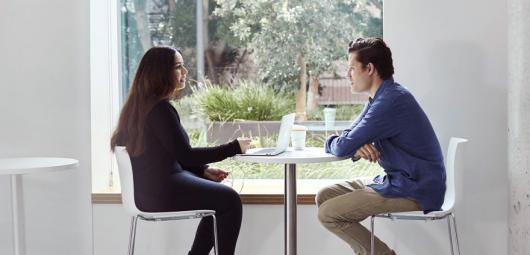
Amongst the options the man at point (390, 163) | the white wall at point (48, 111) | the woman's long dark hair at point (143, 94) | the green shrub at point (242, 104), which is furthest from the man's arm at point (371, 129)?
the white wall at point (48, 111)

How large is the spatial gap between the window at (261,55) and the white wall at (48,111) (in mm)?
254

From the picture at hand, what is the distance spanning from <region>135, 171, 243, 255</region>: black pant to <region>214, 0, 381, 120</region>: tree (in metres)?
1.14

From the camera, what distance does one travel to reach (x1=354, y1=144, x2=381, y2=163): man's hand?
2947 millimetres

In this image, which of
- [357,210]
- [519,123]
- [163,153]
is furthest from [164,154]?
[519,123]

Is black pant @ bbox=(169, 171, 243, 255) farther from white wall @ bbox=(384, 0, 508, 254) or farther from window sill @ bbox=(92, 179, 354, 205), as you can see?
white wall @ bbox=(384, 0, 508, 254)

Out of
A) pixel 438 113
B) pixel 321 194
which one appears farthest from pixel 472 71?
pixel 321 194

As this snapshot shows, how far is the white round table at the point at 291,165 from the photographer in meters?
2.88

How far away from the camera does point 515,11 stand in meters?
3.08

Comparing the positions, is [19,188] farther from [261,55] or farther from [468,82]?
[468,82]

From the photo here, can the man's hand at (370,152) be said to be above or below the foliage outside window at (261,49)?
below

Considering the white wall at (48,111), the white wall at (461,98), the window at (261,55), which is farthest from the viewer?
the window at (261,55)

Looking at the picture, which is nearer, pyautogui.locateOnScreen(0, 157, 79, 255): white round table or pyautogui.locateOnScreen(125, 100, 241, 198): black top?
pyautogui.locateOnScreen(125, 100, 241, 198): black top

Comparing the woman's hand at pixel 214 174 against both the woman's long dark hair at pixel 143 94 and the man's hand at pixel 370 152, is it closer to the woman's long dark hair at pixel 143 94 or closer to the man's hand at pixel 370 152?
the woman's long dark hair at pixel 143 94

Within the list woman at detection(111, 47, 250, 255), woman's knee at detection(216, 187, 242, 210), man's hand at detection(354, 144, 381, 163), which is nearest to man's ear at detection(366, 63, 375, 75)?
man's hand at detection(354, 144, 381, 163)
